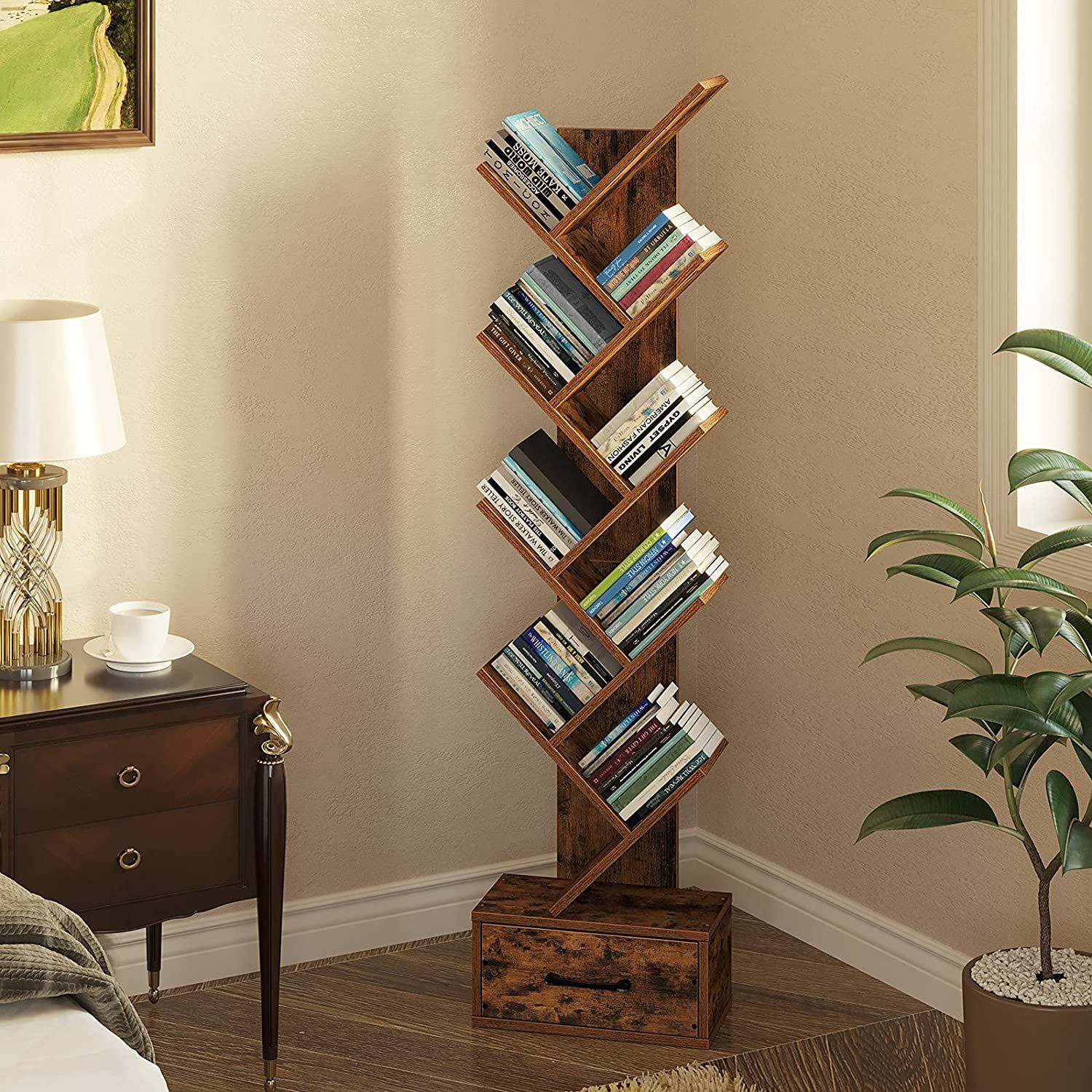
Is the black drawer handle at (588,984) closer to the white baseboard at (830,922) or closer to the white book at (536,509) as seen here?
the white baseboard at (830,922)

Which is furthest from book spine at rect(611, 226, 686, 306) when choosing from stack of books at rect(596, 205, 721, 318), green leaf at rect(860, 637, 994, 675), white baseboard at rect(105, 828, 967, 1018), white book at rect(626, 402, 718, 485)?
white baseboard at rect(105, 828, 967, 1018)

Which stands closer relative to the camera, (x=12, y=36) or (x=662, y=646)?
(x=12, y=36)

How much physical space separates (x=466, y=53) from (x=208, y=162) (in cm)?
58

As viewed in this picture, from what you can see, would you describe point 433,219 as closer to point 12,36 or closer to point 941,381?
point 12,36

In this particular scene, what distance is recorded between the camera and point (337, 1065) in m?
2.74

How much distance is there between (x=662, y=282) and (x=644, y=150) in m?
0.23

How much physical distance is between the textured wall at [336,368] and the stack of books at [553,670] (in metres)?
0.43

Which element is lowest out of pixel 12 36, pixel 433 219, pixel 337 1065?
pixel 337 1065

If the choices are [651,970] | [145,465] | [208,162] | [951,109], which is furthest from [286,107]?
[651,970]

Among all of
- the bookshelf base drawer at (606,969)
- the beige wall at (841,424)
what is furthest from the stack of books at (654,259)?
the bookshelf base drawer at (606,969)

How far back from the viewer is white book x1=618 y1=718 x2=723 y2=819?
111 inches

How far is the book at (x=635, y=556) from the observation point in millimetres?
2756

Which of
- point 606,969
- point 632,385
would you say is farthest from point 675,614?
point 606,969

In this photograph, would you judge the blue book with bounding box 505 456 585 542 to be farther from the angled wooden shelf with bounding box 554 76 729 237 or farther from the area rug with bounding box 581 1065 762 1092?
the area rug with bounding box 581 1065 762 1092
